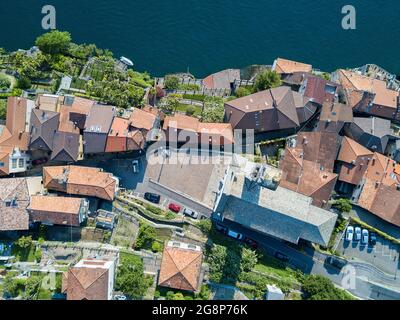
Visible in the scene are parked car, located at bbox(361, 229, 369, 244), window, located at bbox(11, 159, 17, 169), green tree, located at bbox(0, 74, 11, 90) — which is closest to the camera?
window, located at bbox(11, 159, 17, 169)

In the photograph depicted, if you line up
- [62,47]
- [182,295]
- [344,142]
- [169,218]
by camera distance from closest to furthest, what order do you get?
1. [182,295]
2. [169,218]
3. [344,142]
4. [62,47]

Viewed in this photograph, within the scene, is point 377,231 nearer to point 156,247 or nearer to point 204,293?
point 204,293

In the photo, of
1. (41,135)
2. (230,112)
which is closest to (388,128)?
(230,112)

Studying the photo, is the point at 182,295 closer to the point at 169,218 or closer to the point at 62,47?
the point at 169,218

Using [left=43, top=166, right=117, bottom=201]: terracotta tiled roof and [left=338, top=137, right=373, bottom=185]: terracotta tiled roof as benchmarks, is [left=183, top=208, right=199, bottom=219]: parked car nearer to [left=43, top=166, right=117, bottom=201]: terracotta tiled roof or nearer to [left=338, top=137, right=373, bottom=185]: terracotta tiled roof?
[left=43, top=166, right=117, bottom=201]: terracotta tiled roof

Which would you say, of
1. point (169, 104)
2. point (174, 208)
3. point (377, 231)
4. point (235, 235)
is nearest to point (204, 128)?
point (169, 104)

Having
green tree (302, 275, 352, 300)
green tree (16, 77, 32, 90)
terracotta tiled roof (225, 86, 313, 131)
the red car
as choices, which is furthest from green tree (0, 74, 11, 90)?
green tree (302, 275, 352, 300)
